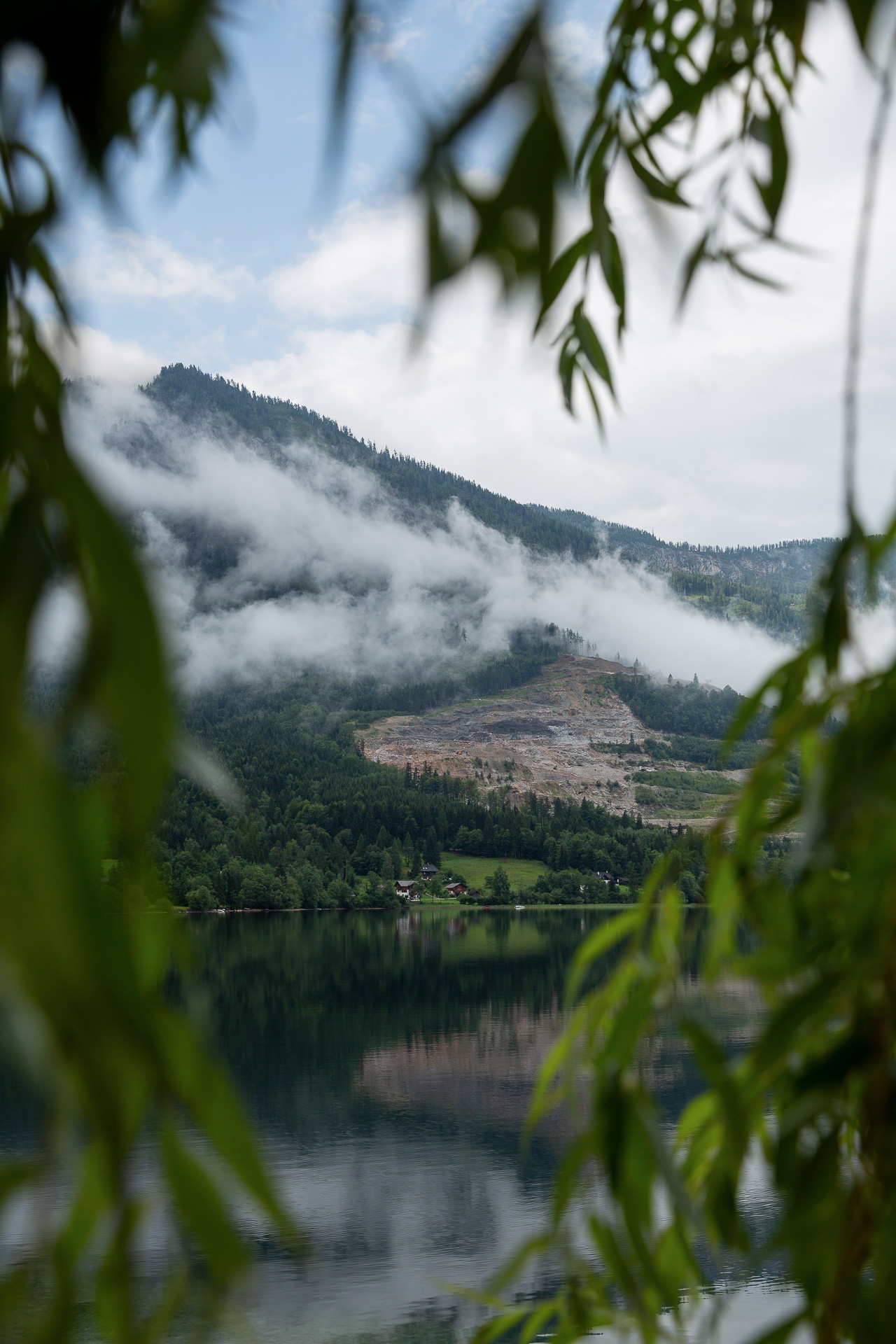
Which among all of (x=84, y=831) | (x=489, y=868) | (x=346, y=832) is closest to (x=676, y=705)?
(x=489, y=868)

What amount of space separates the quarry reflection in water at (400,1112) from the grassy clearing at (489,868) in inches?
1365

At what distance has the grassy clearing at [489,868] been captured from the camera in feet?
304

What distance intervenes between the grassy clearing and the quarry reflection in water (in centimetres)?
3467

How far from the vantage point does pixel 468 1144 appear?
80.3 ft

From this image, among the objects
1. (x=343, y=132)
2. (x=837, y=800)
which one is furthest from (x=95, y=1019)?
(x=837, y=800)

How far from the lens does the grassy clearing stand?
92.7 m

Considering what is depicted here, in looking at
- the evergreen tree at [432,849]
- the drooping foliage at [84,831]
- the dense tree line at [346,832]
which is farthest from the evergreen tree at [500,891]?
the drooping foliage at [84,831]

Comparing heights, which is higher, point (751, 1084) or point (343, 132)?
point (343, 132)

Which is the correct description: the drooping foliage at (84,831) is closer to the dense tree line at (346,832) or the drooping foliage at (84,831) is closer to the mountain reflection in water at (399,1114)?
the mountain reflection in water at (399,1114)

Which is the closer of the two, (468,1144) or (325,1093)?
(468,1144)

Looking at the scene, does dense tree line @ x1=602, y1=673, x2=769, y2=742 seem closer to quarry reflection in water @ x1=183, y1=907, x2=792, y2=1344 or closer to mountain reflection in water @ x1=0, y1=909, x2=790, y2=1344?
quarry reflection in water @ x1=183, y1=907, x2=792, y2=1344

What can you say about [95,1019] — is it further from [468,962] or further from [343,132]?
[468,962]

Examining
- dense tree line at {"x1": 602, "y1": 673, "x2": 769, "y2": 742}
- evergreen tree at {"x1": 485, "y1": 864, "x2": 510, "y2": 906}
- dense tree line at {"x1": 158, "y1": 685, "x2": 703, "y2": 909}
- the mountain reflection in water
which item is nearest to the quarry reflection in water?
the mountain reflection in water

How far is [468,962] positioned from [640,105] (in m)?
54.1
